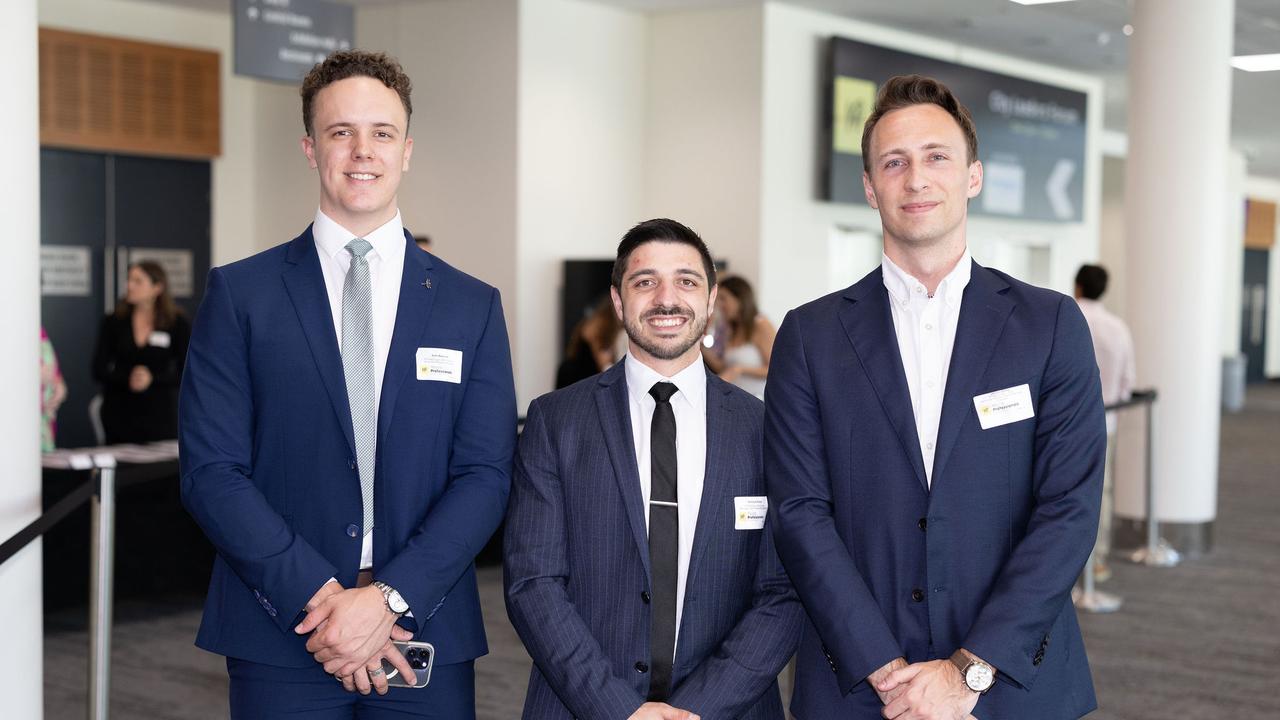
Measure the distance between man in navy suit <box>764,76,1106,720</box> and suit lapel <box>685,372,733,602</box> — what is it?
0.37ft

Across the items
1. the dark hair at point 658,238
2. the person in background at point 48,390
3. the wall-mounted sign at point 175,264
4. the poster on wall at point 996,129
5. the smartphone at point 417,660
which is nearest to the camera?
the smartphone at point 417,660

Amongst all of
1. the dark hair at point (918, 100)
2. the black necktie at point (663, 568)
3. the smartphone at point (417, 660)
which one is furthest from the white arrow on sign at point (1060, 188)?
the smartphone at point (417, 660)

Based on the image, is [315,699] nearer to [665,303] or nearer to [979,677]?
[665,303]

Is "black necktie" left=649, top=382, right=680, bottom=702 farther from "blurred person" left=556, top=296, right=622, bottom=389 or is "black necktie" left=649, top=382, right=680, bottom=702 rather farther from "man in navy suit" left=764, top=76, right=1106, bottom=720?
"blurred person" left=556, top=296, right=622, bottom=389

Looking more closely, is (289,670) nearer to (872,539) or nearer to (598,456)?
(598,456)

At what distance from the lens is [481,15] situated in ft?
29.8

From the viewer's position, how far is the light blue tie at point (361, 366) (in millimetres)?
2309

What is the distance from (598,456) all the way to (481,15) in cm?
720

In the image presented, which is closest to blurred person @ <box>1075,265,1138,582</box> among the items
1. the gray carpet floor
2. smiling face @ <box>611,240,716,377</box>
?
the gray carpet floor

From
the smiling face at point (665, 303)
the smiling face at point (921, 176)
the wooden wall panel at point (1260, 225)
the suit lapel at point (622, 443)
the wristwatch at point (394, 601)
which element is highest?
the wooden wall panel at point (1260, 225)

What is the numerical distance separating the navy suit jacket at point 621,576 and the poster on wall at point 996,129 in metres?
7.68

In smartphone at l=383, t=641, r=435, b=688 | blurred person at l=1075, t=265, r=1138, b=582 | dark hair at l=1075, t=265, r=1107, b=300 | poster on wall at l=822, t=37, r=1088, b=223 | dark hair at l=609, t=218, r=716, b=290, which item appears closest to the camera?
smartphone at l=383, t=641, r=435, b=688

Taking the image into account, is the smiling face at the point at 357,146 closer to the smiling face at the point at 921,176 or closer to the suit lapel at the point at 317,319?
the suit lapel at the point at 317,319

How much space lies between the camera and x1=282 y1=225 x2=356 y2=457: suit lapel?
7.45ft
